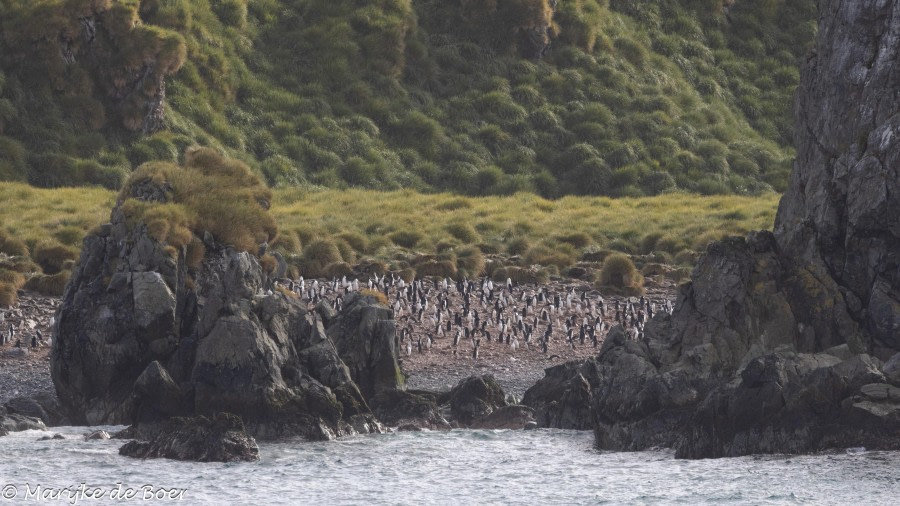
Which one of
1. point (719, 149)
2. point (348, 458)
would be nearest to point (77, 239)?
point (348, 458)

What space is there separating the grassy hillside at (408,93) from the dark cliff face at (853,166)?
35.2 metres

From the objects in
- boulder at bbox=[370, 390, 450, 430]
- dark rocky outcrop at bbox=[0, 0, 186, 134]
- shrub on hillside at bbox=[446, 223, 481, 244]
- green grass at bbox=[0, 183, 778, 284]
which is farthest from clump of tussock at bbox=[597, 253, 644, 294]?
dark rocky outcrop at bbox=[0, 0, 186, 134]

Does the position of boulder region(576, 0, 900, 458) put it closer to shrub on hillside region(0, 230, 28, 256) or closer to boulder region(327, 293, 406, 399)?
boulder region(327, 293, 406, 399)

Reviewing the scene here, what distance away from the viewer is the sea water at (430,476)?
24.6 metres

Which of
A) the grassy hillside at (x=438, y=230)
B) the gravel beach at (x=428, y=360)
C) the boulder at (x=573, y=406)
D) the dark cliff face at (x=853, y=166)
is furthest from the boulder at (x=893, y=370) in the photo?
the grassy hillside at (x=438, y=230)

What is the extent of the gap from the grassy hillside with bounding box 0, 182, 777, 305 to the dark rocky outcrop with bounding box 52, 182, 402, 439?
32.7 ft

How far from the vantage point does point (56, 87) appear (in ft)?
211

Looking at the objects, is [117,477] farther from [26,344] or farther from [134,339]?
[26,344]

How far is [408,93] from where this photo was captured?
77062 mm

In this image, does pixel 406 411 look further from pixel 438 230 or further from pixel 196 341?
pixel 438 230

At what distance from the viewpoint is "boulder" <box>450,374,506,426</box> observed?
30625 mm

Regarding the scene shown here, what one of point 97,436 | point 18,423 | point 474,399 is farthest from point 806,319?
point 18,423

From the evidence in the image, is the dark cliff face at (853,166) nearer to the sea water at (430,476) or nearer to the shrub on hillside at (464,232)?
the sea water at (430,476)

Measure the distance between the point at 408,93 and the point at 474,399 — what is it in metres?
47.7
